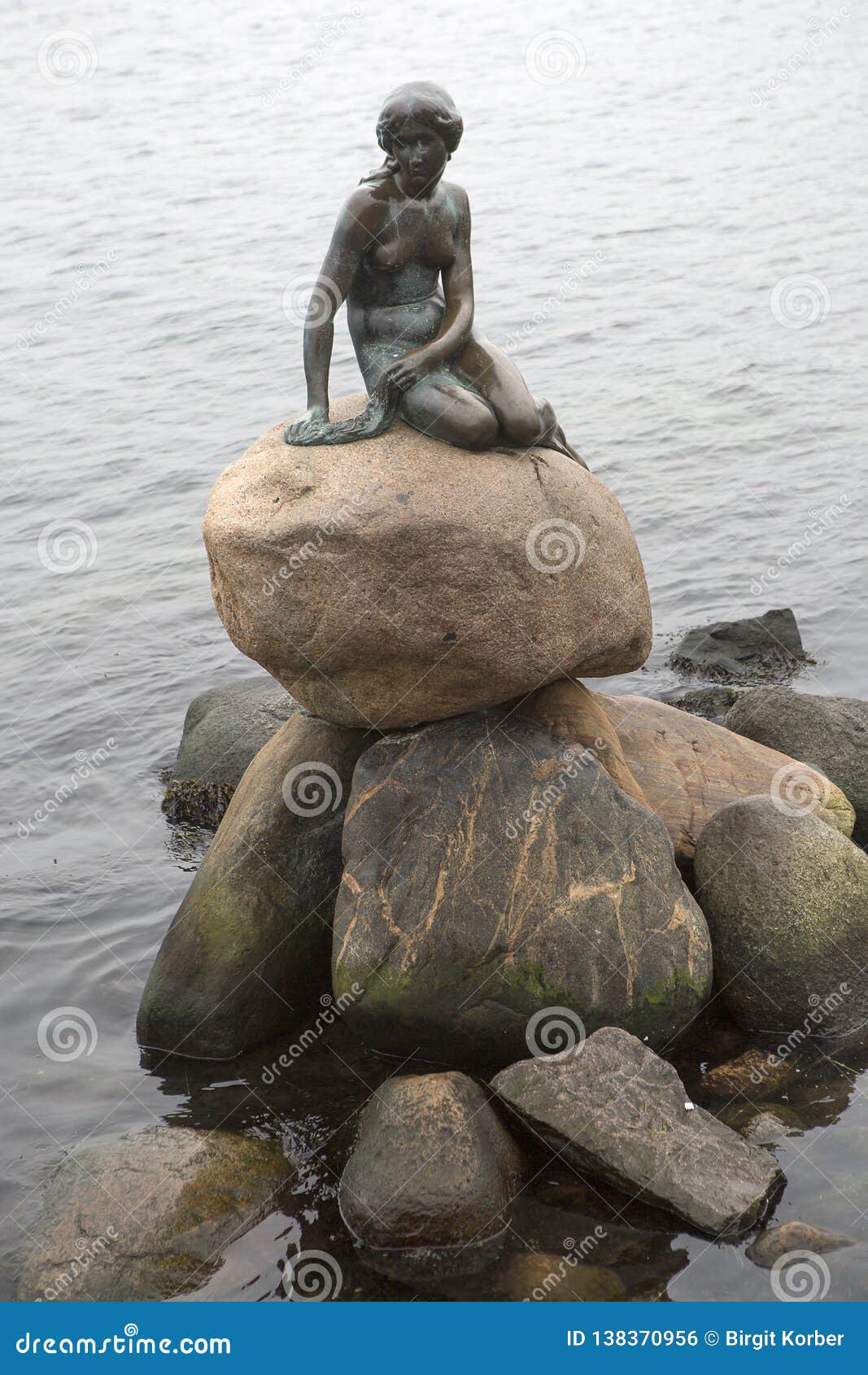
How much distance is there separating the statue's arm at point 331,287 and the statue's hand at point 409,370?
39 centimetres

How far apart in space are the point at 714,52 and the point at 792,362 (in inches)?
814

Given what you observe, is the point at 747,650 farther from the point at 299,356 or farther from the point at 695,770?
the point at 299,356

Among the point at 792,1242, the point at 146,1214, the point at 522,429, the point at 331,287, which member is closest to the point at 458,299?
the point at 331,287

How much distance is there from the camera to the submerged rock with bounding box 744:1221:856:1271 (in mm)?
6266

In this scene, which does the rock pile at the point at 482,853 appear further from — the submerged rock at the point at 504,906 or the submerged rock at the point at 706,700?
the submerged rock at the point at 706,700

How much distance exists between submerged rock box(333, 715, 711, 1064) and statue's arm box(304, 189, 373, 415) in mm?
2076

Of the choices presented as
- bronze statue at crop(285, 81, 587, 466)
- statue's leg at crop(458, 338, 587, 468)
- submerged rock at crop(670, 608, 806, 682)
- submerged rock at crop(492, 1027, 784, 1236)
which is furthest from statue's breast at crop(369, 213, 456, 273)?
submerged rock at crop(670, 608, 806, 682)

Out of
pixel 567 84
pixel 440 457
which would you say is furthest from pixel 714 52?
pixel 440 457

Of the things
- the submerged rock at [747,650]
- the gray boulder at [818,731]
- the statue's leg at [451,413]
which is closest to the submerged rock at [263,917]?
the statue's leg at [451,413]

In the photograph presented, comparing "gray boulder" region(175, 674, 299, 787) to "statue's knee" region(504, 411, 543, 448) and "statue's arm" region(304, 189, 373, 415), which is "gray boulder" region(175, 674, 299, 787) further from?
"statue's knee" region(504, 411, 543, 448)

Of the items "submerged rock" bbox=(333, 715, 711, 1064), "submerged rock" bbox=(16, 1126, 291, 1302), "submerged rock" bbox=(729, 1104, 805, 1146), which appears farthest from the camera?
"submerged rock" bbox=(333, 715, 711, 1064)

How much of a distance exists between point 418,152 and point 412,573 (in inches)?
88.4

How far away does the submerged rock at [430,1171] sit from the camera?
641 cm

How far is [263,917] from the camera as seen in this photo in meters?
8.16
